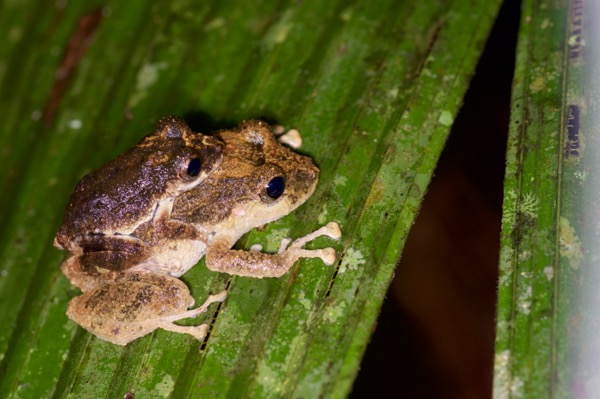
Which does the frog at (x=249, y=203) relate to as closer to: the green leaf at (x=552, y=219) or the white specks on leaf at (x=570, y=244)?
the green leaf at (x=552, y=219)

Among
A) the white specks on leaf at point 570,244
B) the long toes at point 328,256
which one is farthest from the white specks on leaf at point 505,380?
the long toes at point 328,256

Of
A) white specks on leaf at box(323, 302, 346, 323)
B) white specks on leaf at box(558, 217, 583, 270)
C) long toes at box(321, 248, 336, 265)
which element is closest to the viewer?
white specks on leaf at box(558, 217, 583, 270)

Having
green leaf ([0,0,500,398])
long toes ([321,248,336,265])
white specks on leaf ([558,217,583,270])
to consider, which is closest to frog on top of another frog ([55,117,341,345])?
long toes ([321,248,336,265])

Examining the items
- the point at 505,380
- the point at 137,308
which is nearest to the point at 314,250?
the point at 137,308

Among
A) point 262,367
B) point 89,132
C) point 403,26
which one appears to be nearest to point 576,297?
point 262,367

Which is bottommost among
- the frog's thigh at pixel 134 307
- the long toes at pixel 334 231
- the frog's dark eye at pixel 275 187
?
the frog's thigh at pixel 134 307

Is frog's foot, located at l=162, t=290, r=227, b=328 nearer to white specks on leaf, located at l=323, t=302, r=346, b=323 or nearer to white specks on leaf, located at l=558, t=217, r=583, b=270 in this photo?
white specks on leaf, located at l=323, t=302, r=346, b=323

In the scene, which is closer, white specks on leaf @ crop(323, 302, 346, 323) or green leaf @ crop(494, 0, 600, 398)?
green leaf @ crop(494, 0, 600, 398)
